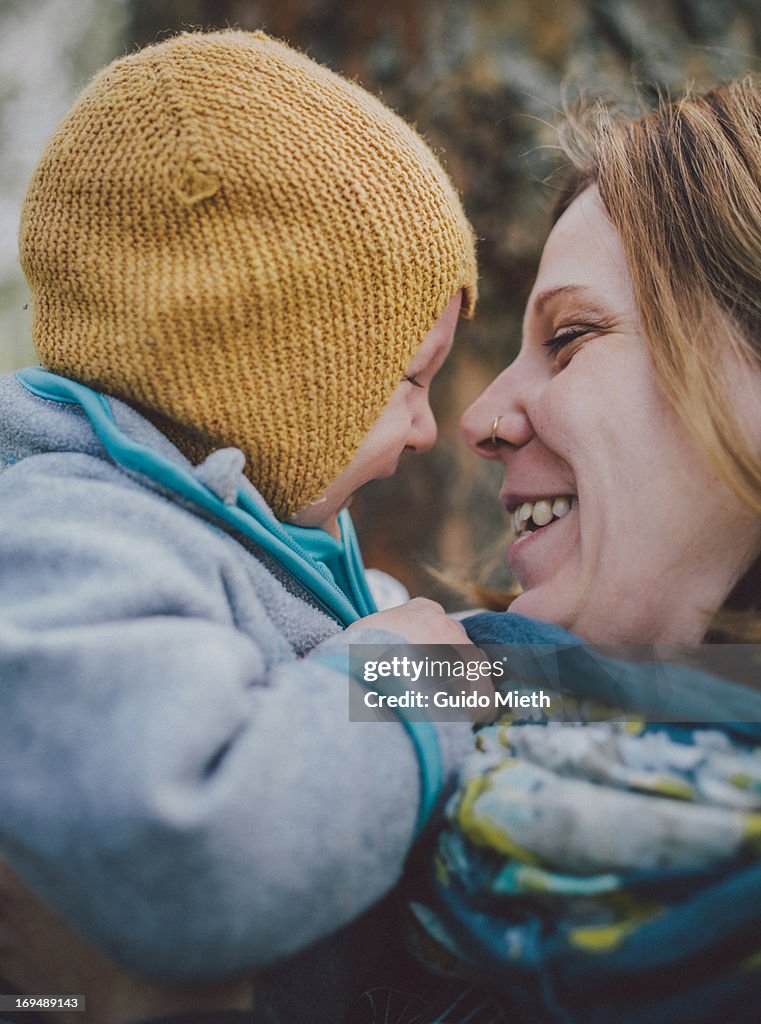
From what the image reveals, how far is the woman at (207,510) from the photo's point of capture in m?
0.77

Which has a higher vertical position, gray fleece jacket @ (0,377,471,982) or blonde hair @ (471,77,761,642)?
blonde hair @ (471,77,761,642)

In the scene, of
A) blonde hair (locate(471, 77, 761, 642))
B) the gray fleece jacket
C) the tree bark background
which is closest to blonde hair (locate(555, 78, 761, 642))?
blonde hair (locate(471, 77, 761, 642))

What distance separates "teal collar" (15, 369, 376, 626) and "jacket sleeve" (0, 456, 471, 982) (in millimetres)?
141

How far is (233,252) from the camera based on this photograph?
112cm

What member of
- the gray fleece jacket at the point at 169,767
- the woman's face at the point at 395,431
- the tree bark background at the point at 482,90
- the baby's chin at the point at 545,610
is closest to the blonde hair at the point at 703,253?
the baby's chin at the point at 545,610

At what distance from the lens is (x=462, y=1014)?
1002 millimetres

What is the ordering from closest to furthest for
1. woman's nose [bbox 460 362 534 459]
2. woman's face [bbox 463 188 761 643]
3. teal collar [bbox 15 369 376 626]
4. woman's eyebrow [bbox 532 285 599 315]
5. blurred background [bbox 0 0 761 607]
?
teal collar [bbox 15 369 376 626] < woman's face [bbox 463 188 761 643] < woman's eyebrow [bbox 532 285 599 315] < woman's nose [bbox 460 362 534 459] < blurred background [bbox 0 0 761 607]

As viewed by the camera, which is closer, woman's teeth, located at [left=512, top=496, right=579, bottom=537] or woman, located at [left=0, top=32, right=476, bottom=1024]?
woman, located at [left=0, top=32, right=476, bottom=1024]

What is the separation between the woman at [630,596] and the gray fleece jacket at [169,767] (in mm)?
150

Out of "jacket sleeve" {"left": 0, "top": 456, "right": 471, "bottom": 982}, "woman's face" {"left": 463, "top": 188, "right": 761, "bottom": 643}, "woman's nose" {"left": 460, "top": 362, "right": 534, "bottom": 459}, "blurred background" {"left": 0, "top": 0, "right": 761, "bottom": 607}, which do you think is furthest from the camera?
"blurred background" {"left": 0, "top": 0, "right": 761, "bottom": 607}

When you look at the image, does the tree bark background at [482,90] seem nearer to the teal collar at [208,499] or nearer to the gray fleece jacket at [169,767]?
the teal collar at [208,499]

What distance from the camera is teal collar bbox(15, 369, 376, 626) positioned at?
103 centimetres

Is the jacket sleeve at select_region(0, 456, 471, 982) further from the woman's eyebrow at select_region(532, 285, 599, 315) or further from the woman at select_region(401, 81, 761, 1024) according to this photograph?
the woman's eyebrow at select_region(532, 285, 599, 315)

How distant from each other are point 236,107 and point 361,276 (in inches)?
11.6
